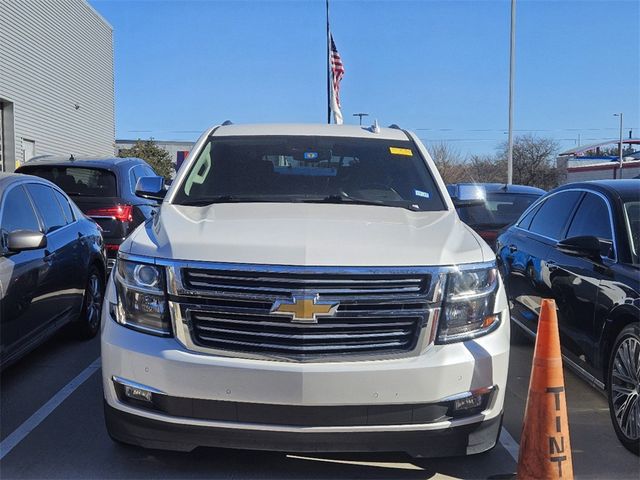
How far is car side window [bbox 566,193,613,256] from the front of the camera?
443cm

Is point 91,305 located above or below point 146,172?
below

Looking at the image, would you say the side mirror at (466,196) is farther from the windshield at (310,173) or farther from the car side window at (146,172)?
the car side window at (146,172)

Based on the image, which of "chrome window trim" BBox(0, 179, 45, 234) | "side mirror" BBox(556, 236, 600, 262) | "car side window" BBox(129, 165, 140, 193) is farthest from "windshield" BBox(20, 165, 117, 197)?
"side mirror" BBox(556, 236, 600, 262)

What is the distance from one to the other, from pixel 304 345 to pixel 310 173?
5.89 feet

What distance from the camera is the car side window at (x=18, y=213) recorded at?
4711mm

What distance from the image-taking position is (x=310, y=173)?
4.51 metres

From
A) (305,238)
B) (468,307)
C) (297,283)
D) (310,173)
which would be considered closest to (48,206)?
(310,173)

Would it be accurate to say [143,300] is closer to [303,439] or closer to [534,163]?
[303,439]

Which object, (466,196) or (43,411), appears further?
(466,196)

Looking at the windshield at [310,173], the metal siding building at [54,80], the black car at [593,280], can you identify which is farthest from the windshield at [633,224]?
the metal siding building at [54,80]

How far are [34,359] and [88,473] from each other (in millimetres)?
2537

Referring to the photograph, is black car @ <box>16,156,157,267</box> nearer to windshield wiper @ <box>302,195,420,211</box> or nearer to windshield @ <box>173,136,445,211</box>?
windshield @ <box>173,136,445,211</box>

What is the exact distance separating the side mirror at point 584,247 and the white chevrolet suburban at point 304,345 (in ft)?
4.57

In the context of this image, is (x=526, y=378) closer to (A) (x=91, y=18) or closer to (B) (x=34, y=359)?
(B) (x=34, y=359)
